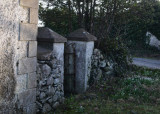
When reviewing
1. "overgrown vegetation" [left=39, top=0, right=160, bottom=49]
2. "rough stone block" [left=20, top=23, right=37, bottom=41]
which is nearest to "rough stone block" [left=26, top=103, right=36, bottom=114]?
"rough stone block" [left=20, top=23, right=37, bottom=41]

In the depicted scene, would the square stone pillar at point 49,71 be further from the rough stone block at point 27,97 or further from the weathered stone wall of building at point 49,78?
the rough stone block at point 27,97

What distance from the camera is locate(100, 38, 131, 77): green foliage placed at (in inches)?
264

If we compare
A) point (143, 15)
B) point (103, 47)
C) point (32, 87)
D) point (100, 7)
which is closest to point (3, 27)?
point (32, 87)

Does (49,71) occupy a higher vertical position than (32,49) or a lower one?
lower

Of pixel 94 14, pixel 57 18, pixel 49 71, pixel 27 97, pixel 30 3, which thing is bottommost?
pixel 27 97

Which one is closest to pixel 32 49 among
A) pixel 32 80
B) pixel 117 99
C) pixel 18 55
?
pixel 18 55

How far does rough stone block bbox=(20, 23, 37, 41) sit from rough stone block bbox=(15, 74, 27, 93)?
23.1 inches

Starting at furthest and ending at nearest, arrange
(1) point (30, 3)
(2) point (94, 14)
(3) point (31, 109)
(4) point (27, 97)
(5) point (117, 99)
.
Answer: (2) point (94, 14), (5) point (117, 99), (3) point (31, 109), (4) point (27, 97), (1) point (30, 3)

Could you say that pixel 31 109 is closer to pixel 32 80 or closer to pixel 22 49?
pixel 32 80

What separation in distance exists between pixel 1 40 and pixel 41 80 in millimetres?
1219

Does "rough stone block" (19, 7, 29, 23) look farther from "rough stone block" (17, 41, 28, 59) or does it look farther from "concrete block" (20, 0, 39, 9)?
"rough stone block" (17, 41, 28, 59)

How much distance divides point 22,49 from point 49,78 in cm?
94

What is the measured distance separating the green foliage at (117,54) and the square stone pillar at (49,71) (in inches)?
96.5

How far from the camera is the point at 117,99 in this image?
16.1 ft
